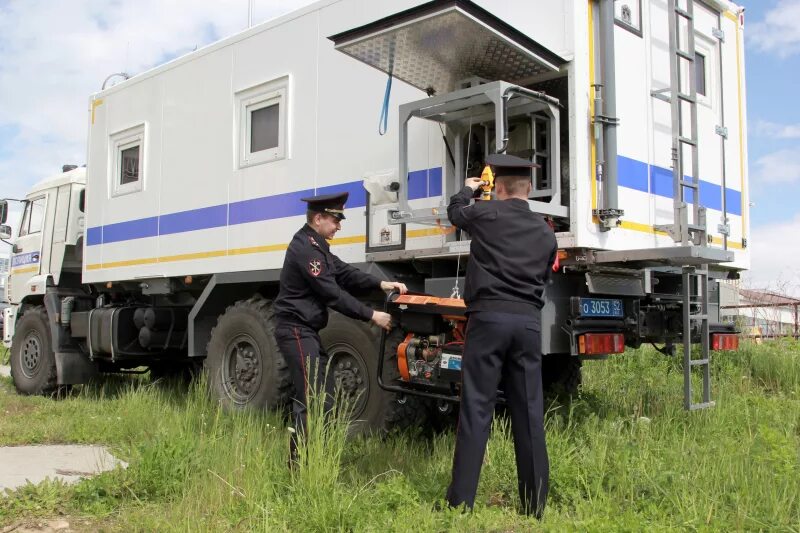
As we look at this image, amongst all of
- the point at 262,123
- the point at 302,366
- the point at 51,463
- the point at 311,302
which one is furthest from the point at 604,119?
the point at 51,463

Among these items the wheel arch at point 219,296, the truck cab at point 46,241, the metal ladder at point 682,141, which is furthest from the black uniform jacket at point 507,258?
the truck cab at point 46,241

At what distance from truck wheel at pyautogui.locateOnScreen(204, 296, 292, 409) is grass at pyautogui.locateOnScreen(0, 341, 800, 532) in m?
0.41

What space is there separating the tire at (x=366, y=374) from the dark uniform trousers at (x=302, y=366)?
0.75 m

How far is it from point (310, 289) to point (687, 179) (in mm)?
2819

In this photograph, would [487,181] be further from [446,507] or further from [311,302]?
[446,507]

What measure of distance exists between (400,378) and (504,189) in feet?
5.91

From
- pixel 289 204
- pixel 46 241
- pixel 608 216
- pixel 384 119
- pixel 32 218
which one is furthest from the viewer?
pixel 32 218

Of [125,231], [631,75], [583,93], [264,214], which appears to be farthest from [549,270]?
[125,231]

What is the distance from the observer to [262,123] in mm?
6676

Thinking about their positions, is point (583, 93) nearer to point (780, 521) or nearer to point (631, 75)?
point (631, 75)

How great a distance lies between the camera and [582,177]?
465 centimetres

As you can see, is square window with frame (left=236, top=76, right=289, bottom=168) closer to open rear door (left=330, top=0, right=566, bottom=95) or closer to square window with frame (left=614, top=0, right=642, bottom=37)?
open rear door (left=330, top=0, right=566, bottom=95)

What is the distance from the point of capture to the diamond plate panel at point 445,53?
178 inches

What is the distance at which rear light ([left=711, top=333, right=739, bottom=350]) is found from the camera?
18.1 ft
